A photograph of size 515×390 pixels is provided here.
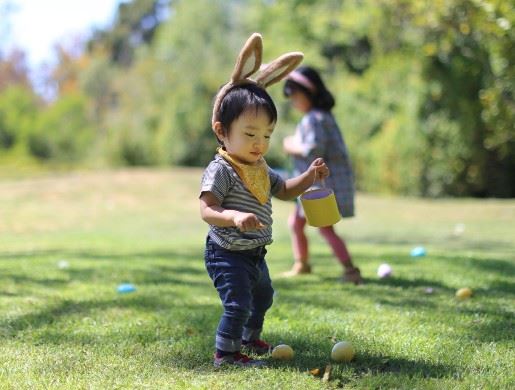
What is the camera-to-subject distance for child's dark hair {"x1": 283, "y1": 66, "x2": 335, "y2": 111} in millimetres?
5809

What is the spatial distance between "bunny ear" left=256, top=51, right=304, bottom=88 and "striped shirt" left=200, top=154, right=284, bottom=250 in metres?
0.51

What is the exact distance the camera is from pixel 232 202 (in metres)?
3.44

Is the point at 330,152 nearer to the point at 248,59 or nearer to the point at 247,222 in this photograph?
the point at 248,59

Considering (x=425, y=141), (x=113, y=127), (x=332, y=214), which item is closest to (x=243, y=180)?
(x=332, y=214)

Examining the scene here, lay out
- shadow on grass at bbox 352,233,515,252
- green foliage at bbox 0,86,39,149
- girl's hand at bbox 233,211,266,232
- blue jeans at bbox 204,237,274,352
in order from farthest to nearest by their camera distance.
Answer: green foliage at bbox 0,86,39,149, shadow on grass at bbox 352,233,515,252, blue jeans at bbox 204,237,274,352, girl's hand at bbox 233,211,266,232

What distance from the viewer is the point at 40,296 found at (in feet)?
16.9

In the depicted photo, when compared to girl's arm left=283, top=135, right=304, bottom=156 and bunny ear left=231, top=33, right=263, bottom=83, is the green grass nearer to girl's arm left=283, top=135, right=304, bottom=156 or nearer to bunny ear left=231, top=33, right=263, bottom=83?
girl's arm left=283, top=135, right=304, bottom=156

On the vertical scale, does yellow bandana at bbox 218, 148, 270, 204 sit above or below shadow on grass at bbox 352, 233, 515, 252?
above

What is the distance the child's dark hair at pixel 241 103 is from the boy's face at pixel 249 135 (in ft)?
0.07

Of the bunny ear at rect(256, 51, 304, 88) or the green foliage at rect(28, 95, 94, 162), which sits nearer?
the bunny ear at rect(256, 51, 304, 88)

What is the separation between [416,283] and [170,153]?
22.8 meters

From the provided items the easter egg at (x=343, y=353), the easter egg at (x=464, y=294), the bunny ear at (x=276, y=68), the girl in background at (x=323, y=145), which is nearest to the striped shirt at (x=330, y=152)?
the girl in background at (x=323, y=145)

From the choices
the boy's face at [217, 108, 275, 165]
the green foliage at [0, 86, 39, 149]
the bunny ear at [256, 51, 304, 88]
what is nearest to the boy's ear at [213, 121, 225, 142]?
the boy's face at [217, 108, 275, 165]

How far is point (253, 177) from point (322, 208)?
44 centimetres
